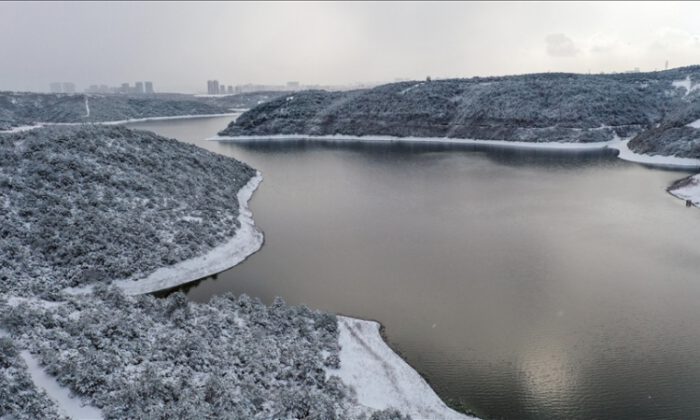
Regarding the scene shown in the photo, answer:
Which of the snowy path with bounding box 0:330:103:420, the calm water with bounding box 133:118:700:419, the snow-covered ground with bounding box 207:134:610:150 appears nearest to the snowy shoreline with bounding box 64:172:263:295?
the calm water with bounding box 133:118:700:419

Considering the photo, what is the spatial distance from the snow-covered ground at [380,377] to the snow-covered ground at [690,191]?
41.2m

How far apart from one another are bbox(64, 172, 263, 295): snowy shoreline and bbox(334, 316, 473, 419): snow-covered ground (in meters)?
12.8

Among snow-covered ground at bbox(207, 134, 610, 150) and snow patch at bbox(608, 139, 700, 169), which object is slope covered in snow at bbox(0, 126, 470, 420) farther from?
snow-covered ground at bbox(207, 134, 610, 150)

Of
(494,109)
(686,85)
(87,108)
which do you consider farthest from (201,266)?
(87,108)

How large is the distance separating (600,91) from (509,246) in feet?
291

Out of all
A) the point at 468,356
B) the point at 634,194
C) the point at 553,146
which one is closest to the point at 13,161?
the point at 468,356

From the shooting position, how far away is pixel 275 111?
413 ft

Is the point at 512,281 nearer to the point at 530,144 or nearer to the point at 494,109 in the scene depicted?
the point at 530,144

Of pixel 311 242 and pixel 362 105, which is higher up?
pixel 362 105

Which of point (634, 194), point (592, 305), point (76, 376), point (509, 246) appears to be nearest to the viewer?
point (76, 376)

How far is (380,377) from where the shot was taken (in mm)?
19438

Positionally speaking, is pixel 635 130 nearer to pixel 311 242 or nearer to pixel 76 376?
pixel 311 242

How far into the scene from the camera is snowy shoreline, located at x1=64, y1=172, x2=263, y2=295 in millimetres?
28719

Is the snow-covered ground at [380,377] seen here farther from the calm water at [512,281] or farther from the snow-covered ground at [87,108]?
the snow-covered ground at [87,108]
